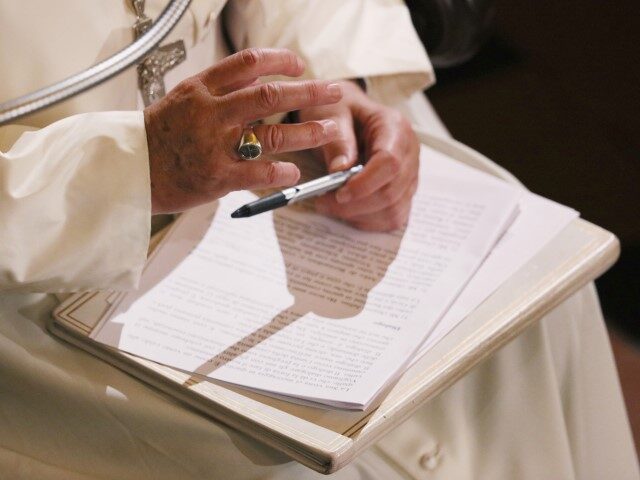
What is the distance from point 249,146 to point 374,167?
0.69 feet

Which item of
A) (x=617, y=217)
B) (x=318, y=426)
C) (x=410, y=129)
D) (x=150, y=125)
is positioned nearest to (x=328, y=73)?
(x=410, y=129)

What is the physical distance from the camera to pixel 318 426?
A: 2.50 feet

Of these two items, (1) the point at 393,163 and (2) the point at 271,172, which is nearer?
Answer: (2) the point at 271,172

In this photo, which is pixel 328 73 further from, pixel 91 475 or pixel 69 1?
pixel 91 475

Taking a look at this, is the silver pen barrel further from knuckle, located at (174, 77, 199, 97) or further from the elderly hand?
knuckle, located at (174, 77, 199, 97)

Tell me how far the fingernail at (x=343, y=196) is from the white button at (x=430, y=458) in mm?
279

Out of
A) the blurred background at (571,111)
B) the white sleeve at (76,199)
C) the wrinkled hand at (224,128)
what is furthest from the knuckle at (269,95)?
the blurred background at (571,111)

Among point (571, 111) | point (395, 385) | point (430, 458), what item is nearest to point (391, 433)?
point (430, 458)

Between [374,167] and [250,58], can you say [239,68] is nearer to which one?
[250,58]

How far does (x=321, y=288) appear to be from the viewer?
2.96ft

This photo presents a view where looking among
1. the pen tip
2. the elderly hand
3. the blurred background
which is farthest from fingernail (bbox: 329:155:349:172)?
the blurred background

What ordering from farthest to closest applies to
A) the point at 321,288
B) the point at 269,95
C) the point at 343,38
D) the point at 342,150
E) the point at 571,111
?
the point at 571,111
the point at 343,38
the point at 342,150
the point at 321,288
the point at 269,95

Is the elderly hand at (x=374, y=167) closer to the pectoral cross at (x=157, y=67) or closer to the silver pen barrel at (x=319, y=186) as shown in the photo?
the silver pen barrel at (x=319, y=186)

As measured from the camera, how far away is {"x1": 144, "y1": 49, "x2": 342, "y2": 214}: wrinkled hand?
80cm
